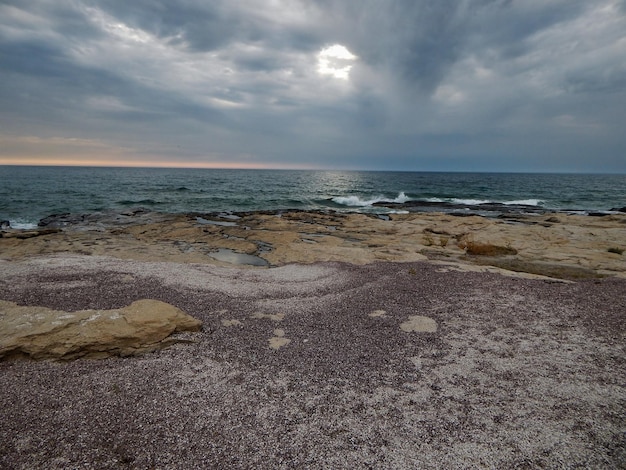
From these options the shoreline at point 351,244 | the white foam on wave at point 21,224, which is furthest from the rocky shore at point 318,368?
the white foam on wave at point 21,224

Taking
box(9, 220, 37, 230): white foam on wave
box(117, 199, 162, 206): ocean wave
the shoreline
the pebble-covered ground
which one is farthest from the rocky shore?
box(117, 199, 162, 206): ocean wave

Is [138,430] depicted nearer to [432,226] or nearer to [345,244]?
[345,244]

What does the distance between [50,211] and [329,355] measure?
46.1 metres

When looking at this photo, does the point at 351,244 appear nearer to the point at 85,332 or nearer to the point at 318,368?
the point at 318,368

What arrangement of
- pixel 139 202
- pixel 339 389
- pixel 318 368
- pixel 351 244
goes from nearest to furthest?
pixel 339 389 → pixel 318 368 → pixel 351 244 → pixel 139 202

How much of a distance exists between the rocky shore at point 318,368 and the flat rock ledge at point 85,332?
2.1 inches

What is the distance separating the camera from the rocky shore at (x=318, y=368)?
5.94 meters

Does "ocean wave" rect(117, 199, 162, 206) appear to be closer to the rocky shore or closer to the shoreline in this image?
the shoreline

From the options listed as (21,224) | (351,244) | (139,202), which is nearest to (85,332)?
(351,244)

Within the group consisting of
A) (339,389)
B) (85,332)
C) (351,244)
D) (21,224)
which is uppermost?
(85,332)

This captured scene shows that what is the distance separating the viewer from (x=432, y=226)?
1250 inches

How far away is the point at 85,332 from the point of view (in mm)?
8766

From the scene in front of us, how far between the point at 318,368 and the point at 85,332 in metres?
6.31

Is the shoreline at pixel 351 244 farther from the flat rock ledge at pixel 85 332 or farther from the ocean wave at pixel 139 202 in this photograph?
the ocean wave at pixel 139 202
